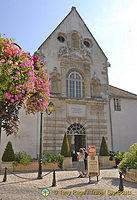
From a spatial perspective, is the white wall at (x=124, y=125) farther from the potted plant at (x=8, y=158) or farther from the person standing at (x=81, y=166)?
the potted plant at (x=8, y=158)

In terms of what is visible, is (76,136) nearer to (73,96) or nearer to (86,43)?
(73,96)

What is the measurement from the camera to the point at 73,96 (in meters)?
16.4

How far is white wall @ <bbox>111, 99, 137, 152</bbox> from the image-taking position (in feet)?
55.8

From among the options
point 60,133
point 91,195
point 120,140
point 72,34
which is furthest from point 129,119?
point 91,195

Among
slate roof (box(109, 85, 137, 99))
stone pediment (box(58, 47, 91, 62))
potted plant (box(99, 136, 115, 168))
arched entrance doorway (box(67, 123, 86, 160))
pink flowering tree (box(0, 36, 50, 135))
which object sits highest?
stone pediment (box(58, 47, 91, 62))

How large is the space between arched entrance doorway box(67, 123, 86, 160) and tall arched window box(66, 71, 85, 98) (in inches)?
105

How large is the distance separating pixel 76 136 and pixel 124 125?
4.70 m

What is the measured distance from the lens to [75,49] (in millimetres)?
17234

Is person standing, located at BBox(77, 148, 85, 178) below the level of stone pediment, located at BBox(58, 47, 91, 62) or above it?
below

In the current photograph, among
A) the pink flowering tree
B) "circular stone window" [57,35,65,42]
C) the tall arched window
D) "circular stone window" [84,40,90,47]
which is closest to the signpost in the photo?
the pink flowering tree

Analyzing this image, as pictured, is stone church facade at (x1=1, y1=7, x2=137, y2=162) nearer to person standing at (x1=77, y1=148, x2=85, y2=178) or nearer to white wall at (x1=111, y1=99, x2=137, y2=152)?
white wall at (x1=111, y1=99, x2=137, y2=152)

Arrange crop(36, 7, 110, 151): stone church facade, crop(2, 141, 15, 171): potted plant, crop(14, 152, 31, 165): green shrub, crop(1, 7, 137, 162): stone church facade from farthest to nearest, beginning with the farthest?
crop(36, 7, 110, 151): stone church facade < crop(1, 7, 137, 162): stone church facade < crop(14, 152, 31, 165): green shrub < crop(2, 141, 15, 171): potted plant

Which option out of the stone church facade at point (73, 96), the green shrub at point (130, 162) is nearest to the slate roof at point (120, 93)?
the stone church facade at point (73, 96)

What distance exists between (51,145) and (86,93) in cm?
548
